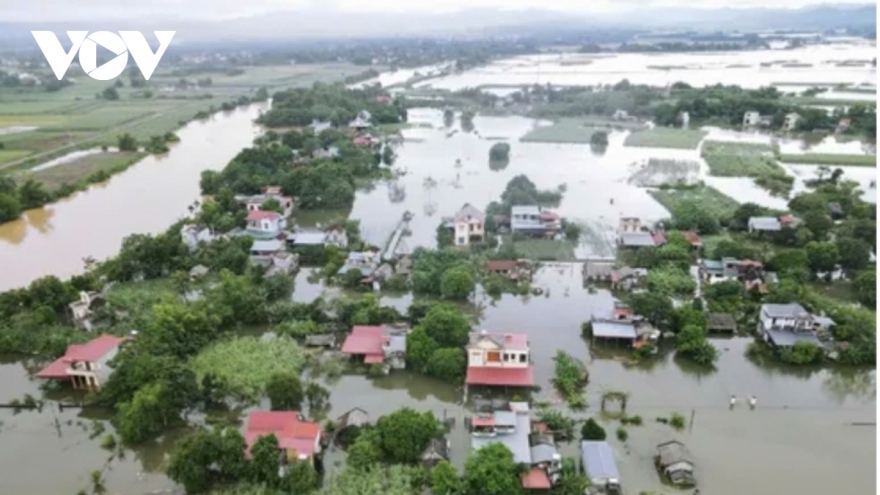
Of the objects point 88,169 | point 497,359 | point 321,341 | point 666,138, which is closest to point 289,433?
point 321,341

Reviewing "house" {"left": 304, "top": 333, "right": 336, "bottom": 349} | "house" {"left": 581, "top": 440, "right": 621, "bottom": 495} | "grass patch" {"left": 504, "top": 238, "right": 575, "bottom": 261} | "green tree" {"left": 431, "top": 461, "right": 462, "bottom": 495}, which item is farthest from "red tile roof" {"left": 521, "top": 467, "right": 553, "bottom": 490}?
"grass patch" {"left": 504, "top": 238, "right": 575, "bottom": 261}

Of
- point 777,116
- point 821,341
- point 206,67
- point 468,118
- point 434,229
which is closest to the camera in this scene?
point 821,341

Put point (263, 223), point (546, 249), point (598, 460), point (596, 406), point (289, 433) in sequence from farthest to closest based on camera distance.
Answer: point (263, 223) → point (546, 249) → point (596, 406) → point (289, 433) → point (598, 460)

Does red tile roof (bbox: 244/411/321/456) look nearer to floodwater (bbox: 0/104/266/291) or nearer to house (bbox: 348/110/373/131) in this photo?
floodwater (bbox: 0/104/266/291)

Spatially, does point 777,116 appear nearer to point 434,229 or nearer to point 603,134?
point 603,134

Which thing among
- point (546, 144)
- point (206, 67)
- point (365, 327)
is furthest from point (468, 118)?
point (206, 67)

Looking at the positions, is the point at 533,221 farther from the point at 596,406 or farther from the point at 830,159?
the point at 830,159
